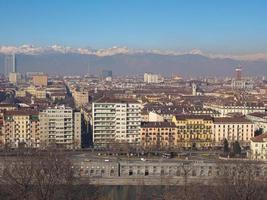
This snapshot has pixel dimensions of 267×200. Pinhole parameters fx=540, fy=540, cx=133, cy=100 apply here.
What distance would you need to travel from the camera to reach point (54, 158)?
51.2 feet

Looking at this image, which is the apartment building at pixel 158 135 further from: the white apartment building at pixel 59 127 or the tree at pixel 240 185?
the tree at pixel 240 185

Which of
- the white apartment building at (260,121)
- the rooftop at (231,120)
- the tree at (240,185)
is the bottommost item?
the tree at (240,185)

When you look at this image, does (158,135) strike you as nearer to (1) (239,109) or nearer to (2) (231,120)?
(2) (231,120)

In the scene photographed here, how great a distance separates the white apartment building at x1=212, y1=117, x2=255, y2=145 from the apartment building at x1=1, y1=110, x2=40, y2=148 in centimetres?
780

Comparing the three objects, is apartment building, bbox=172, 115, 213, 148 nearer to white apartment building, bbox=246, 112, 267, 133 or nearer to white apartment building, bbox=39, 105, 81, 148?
white apartment building, bbox=246, 112, 267, 133

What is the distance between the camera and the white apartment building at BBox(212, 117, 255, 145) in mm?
23817

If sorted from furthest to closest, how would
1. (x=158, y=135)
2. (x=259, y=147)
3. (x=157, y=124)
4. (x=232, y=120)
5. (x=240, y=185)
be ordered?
(x=232, y=120) < (x=157, y=124) < (x=158, y=135) < (x=259, y=147) < (x=240, y=185)

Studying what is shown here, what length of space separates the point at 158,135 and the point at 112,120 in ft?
6.85

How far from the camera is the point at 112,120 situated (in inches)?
893

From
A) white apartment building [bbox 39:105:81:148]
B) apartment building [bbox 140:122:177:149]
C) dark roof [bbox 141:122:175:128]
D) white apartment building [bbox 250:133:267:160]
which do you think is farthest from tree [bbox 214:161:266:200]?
white apartment building [bbox 39:105:81:148]

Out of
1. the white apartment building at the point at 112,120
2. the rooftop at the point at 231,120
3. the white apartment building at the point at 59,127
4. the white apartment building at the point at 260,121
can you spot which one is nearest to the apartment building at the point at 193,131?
the rooftop at the point at 231,120

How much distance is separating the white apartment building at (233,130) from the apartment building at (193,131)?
1.14 ft

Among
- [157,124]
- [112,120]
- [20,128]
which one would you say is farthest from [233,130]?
[20,128]

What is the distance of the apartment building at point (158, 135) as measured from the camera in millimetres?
22750
